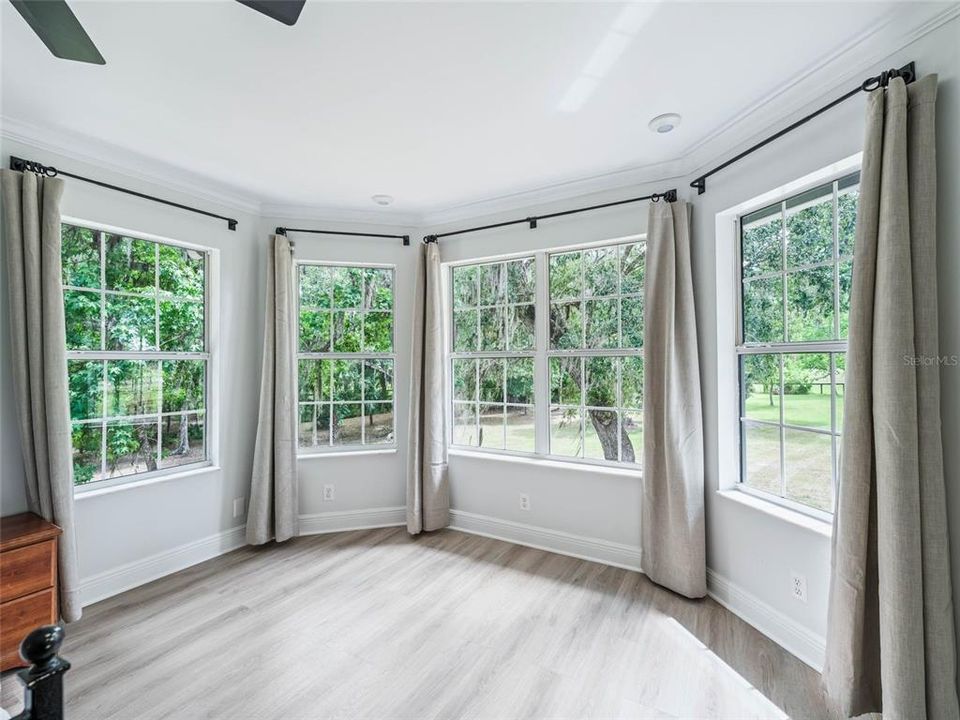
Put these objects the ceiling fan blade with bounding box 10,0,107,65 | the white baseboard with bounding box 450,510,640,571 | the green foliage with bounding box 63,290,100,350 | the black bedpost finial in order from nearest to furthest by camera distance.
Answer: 1. the black bedpost finial
2. the ceiling fan blade with bounding box 10,0,107,65
3. the green foliage with bounding box 63,290,100,350
4. the white baseboard with bounding box 450,510,640,571

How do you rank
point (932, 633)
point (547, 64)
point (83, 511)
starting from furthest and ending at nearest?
point (83, 511) → point (547, 64) → point (932, 633)

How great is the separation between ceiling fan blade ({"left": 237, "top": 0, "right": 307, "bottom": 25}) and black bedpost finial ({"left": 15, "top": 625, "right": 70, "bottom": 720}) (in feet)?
4.58

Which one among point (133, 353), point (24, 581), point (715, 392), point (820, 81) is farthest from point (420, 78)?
point (24, 581)

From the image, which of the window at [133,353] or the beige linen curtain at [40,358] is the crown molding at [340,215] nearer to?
the window at [133,353]

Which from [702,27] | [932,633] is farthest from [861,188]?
[932,633]

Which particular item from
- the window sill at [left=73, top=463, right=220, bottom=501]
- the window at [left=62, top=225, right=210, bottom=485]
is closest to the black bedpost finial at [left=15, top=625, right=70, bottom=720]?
the window sill at [left=73, top=463, right=220, bottom=501]

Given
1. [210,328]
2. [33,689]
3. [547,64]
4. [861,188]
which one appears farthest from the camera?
[210,328]

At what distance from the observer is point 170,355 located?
295cm

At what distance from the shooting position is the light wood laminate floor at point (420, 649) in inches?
69.7

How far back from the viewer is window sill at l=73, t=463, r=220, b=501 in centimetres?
252

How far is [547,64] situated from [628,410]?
206cm

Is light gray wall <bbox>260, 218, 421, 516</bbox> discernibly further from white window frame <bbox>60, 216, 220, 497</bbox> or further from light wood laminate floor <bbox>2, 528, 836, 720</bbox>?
light wood laminate floor <bbox>2, 528, 836, 720</bbox>

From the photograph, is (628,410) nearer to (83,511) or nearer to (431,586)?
(431,586)

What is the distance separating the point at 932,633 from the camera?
1.42 meters
